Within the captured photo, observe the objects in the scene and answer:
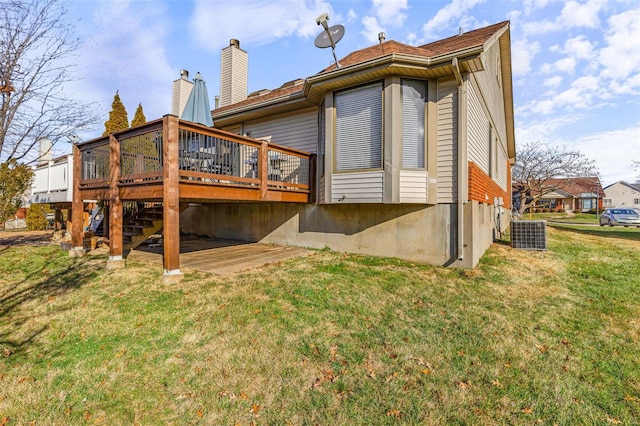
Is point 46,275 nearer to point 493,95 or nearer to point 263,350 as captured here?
point 263,350

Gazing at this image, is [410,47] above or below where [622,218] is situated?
above

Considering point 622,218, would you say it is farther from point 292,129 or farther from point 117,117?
point 117,117

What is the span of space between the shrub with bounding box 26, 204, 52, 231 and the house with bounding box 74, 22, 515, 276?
12.5m

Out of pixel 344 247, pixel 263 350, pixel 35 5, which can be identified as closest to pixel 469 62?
pixel 344 247

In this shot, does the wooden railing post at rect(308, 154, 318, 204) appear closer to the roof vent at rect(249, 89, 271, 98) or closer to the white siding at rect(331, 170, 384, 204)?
the white siding at rect(331, 170, 384, 204)

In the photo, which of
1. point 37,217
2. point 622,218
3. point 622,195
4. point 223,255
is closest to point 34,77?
point 223,255

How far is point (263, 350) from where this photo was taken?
10.3 feet

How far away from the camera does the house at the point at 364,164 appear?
595 centimetres

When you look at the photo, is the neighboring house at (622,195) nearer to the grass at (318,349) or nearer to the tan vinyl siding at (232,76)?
the grass at (318,349)

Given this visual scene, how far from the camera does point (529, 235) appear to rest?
28.3 feet

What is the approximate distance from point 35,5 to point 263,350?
31.8 ft

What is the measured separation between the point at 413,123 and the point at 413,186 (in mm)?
1401

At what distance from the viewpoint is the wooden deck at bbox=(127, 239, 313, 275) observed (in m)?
6.23

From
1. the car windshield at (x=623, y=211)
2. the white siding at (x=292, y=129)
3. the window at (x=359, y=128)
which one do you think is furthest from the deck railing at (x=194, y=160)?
the car windshield at (x=623, y=211)
